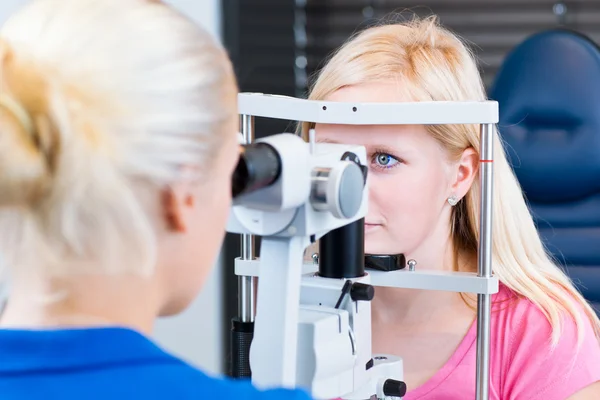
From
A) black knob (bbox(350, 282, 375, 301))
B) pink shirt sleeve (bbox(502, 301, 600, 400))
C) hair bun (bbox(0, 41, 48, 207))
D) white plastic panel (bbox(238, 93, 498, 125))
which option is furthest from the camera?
pink shirt sleeve (bbox(502, 301, 600, 400))

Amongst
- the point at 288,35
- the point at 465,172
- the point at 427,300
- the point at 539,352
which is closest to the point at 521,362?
the point at 539,352

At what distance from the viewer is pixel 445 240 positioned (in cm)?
146

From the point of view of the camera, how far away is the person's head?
639 millimetres

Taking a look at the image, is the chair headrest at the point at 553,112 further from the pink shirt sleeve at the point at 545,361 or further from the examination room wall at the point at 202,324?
the examination room wall at the point at 202,324

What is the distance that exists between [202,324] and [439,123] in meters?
1.90

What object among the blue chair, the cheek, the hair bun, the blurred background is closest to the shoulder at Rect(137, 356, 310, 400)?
the hair bun

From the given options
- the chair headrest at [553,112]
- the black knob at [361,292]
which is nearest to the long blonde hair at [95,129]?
the black knob at [361,292]

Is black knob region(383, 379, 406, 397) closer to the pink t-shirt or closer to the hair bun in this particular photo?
the pink t-shirt

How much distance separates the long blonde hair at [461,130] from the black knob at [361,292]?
1.54 ft

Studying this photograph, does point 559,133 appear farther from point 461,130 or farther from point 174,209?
point 174,209

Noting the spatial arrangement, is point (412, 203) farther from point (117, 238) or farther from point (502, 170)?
point (117, 238)

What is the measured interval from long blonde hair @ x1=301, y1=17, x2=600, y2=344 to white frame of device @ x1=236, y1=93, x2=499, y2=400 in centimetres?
25

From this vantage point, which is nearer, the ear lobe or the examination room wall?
the ear lobe

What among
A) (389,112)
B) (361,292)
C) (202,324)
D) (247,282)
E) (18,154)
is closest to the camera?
(18,154)
